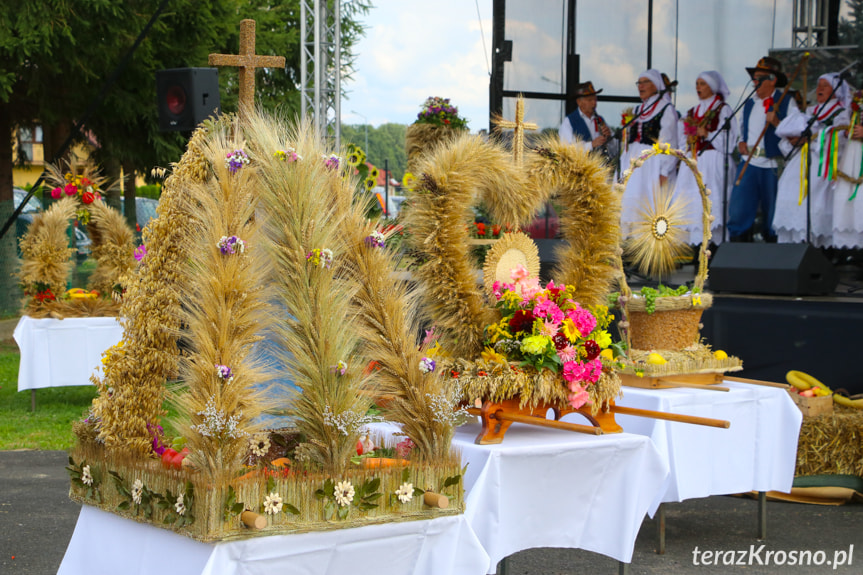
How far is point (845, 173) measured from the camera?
8.70m

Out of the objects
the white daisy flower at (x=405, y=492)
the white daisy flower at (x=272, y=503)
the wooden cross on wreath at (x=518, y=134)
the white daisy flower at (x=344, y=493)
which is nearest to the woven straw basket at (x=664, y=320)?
the wooden cross on wreath at (x=518, y=134)

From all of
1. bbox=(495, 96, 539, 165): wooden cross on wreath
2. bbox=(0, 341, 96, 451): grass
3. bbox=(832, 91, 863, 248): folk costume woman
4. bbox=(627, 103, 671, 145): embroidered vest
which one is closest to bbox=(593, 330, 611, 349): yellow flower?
bbox=(495, 96, 539, 165): wooden cross on wreath

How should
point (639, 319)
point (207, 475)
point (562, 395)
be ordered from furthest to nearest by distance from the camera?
point (639, 319), point (562, 395), point (207, 475)

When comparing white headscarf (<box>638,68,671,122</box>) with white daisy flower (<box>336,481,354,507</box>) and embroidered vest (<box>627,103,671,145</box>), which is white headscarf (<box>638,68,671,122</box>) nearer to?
embroidered vest (<box>627,103,671,145</box>)

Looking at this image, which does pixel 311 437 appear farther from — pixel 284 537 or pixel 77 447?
pixel 77 447

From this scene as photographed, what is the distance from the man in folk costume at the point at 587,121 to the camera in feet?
34.9

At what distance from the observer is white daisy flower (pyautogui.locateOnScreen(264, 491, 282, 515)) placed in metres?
2.33

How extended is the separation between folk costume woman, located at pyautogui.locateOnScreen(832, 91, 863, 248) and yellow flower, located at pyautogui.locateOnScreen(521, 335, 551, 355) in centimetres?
624

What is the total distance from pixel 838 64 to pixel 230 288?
8.41 m

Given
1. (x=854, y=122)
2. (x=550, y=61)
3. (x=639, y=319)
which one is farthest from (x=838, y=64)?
(x=639, y=319)

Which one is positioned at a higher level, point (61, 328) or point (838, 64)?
point (838, 64)

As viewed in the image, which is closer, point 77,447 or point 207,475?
point 207,475

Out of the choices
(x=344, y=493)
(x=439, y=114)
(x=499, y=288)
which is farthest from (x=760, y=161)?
(x=344, y=493)

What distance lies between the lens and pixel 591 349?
11.2 ft
